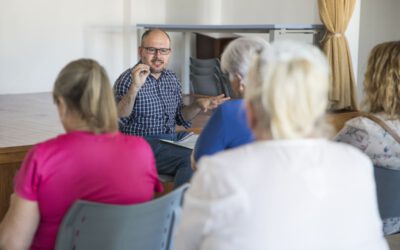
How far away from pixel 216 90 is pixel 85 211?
232 inches

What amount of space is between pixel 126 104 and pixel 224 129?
41.8 inches

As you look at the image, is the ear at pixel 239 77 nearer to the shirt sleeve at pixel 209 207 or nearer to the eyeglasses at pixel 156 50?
the shirt sleeve at pixel 209 207

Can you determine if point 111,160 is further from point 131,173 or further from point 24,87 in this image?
point 24,87

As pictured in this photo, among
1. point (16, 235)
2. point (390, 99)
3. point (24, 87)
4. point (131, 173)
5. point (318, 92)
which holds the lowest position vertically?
point (24, 87)

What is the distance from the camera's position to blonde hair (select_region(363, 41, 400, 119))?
2.12 metres

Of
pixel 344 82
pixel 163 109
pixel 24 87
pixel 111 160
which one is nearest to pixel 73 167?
pixel 111 160

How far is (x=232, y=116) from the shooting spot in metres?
1.87

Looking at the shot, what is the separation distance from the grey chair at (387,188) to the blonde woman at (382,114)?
0.09 metres

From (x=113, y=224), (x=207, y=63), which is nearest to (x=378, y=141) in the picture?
(x=113, y=224)

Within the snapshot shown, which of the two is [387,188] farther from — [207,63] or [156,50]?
[207,63]

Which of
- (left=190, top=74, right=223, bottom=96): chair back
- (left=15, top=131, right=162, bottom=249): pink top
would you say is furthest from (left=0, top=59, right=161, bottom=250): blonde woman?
(left=190, top=74, right=223, bottom=96): chair back

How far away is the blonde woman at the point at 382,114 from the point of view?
212cm

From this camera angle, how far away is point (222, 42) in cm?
847

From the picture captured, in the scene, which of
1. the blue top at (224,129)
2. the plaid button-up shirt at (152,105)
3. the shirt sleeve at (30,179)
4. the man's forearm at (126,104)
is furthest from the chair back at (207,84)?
the shirt sleeve at (30,179)
